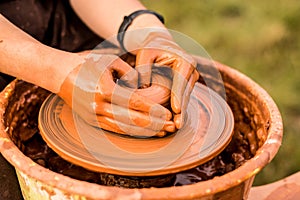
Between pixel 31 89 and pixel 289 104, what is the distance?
60.3 inches

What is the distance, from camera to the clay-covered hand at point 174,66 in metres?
1.29

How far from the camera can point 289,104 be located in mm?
2574

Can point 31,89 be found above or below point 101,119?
below

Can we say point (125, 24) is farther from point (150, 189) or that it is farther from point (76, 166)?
point (150, 189)

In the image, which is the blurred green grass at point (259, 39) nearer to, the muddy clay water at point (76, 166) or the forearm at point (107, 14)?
the muddy clay water at point (76, 166)

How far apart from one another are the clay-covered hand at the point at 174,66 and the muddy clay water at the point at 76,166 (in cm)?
26

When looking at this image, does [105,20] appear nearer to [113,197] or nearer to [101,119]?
[101,119]

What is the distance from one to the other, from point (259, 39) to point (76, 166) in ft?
6.26

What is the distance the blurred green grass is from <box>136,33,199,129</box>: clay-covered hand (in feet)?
3.47

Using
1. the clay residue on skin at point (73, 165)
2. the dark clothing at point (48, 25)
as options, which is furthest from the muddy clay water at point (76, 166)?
the dark clothing at point (48, 25)

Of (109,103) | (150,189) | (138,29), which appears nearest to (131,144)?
(109,103)

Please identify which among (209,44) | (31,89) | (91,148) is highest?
(91,148)

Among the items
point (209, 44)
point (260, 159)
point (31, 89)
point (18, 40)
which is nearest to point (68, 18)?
point (31, 89)

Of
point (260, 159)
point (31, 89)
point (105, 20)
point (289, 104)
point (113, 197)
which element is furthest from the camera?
point (289, 104)
